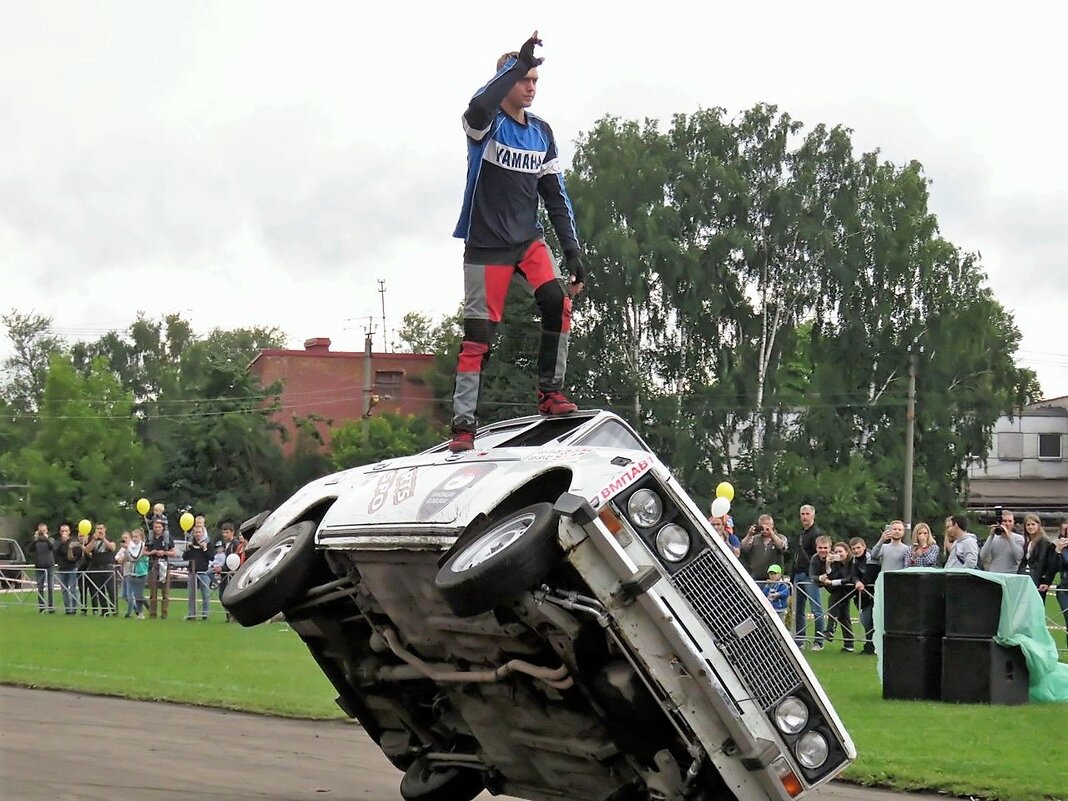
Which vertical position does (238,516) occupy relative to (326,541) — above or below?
below

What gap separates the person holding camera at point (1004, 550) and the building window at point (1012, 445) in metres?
75.9

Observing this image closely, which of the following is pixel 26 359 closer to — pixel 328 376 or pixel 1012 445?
pixel 328 376

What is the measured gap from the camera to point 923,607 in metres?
15.2

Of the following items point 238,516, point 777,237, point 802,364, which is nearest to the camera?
point 777,237

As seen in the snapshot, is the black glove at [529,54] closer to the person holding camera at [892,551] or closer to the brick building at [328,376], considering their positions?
the person holding camera at [892,551]

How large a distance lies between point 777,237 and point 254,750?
1703 inches

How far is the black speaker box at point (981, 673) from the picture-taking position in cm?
1480

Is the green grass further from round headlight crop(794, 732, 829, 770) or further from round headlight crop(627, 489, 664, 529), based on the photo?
round headlight crop(627, 489, 664, 529)

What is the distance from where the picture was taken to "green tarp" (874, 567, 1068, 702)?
579 inches

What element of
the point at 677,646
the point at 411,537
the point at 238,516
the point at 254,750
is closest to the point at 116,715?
the point at 254,750

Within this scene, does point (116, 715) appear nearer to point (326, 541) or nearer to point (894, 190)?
point (326, 541)

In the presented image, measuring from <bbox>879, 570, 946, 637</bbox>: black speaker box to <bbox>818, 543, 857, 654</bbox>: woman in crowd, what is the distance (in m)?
6.10

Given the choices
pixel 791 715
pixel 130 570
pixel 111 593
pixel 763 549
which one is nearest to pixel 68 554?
pixel 111 593

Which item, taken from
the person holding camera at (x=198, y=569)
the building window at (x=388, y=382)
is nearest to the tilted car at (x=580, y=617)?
the person holding camera at (x=198, y=569)
